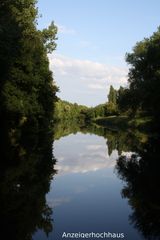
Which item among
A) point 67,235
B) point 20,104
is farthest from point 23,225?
point 20,104

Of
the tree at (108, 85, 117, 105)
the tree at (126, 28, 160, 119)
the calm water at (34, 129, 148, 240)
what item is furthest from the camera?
the tree at (108, 85, 117, 105)

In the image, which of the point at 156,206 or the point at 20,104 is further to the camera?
the point at 20,104

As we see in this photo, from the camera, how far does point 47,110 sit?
58625 millimetres

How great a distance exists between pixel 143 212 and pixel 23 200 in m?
4.05

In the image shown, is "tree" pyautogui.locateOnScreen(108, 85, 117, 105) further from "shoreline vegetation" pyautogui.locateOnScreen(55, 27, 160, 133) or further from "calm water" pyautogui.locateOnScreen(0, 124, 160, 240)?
"calm water" pyautogui.locateOnScreen(0, 124, 160, 240)

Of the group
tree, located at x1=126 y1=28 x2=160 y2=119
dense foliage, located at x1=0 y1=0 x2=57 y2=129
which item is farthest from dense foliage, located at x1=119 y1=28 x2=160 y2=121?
dense foliage, located at x1=0 y1=0 x2=57 y2=129

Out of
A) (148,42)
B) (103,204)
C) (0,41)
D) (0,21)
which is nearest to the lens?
(103,204)

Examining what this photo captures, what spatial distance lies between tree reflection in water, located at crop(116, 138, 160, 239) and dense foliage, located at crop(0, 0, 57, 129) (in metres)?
18.8

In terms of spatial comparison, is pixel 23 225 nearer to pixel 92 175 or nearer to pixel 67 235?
pixel 67 235

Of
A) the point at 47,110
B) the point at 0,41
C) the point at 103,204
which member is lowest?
the point at 103,204

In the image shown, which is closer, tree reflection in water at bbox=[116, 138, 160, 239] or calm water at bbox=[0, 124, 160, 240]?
calm water at bbox=[0, 124, 160, 240]

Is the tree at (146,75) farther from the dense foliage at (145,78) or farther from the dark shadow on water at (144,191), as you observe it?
the dark shadow on water at (144,191)

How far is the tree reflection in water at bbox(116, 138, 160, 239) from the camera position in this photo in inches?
530

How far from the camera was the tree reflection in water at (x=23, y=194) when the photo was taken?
1268cm
